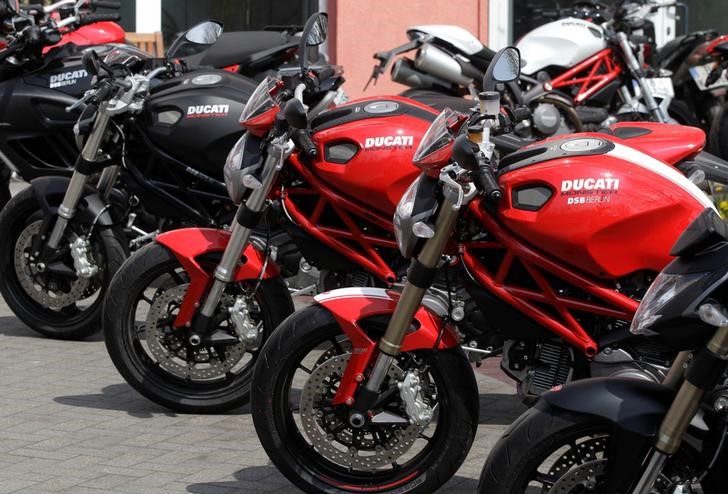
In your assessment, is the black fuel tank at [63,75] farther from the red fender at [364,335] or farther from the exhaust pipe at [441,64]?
the red fender at [364,335]

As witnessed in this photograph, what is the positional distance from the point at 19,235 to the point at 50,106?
1.01 metres

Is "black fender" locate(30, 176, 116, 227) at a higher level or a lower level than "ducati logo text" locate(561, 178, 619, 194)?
lower

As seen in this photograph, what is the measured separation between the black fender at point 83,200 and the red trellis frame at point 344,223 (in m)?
1.51

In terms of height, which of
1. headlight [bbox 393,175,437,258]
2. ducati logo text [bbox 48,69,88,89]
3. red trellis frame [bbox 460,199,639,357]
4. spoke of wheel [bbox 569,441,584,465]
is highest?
headlight [bbox 393,175,437,258]

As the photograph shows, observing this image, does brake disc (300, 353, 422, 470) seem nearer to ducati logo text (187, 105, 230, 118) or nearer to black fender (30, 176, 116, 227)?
ducati logo text (187, 105, 230, 118)

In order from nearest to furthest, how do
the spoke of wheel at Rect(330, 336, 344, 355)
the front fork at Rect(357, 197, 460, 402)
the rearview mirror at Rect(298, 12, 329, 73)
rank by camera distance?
the front fork at Rect(357, 197, 460, 402), the spoke of wheel at Rect(330, 336, 344, 355), the rearview mirror at Rect(298, 12, 329, 73)

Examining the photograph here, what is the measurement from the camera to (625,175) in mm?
4660

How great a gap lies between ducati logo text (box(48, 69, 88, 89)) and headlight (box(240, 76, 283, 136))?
264cm

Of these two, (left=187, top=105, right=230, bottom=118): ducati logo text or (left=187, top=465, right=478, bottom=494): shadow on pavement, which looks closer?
(left=187, top=465, right=478, bottom=494): shadow on pavement

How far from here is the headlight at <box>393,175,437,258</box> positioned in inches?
177

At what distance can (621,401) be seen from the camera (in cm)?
361

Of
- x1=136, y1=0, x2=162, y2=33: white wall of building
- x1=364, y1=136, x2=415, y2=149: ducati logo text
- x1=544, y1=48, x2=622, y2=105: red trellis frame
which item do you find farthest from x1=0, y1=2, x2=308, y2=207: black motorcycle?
x1=136, y1=0, x2=162, y2=33: white wall of building

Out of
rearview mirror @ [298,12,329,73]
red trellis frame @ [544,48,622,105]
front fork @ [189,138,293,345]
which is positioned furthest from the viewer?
red trellis frame @ [544,48,622,105]

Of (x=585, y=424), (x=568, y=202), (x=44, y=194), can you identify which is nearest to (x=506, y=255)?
(x=568, y=202)
